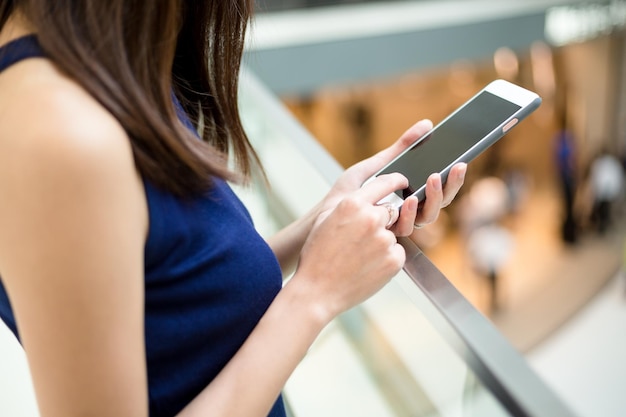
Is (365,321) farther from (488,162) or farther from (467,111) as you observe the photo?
(488,162)

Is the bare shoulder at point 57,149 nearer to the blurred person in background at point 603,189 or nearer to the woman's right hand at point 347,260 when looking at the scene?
the woman's right hand at point 347,260

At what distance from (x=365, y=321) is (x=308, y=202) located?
377mm

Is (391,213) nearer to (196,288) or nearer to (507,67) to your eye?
(196,288)

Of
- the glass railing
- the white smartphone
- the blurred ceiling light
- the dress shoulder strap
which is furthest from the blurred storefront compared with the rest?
the dress shoulder strap

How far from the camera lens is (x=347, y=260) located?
2.47 ft

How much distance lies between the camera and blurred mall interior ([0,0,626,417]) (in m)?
5.52

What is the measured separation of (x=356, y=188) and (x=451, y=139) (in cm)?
16

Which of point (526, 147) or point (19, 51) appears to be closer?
point (19, 51)

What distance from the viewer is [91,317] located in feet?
1.81

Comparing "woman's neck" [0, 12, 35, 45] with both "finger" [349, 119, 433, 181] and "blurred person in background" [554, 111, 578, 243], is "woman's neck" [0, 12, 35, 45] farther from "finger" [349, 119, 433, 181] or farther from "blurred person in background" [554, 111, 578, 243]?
"blurred person in background" [554, 111, 578, 243]

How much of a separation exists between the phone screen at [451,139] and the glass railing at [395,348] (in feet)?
0.34

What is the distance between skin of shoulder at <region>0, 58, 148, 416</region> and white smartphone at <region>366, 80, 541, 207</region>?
1.38 ft

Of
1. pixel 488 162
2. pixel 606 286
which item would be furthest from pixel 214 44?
pixel 488 162

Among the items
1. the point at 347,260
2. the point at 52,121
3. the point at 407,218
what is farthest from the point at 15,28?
the point at 407,218
